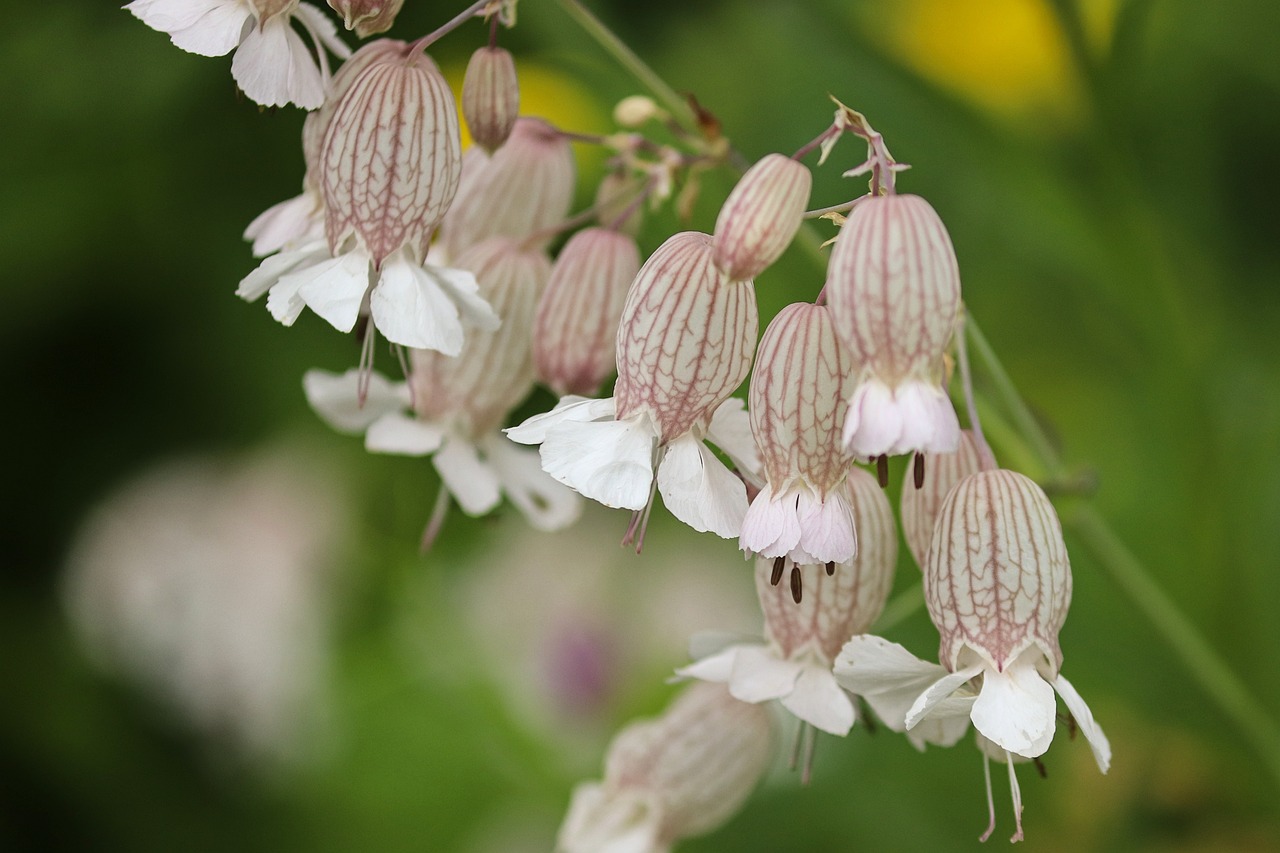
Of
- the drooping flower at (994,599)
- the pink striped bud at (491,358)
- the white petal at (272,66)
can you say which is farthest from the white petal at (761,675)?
the white petal at (272,66)

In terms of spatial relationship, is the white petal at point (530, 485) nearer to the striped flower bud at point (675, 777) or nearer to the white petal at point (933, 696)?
the striped flower bud at point (675, 777)

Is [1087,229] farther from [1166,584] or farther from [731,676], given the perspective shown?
[731,676]

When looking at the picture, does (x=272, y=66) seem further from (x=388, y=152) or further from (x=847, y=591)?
(x=847, y=591)

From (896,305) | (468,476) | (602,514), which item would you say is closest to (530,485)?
(468,476)

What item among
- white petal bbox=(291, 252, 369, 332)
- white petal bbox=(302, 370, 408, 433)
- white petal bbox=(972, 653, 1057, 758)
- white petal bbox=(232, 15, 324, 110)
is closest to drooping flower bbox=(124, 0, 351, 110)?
white petal bbox=(232, 15, 324, 110)

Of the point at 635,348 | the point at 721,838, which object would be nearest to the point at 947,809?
the point at 721,838

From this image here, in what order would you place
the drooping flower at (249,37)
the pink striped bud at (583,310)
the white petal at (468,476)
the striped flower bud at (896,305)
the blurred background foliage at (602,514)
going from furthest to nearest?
1. the blurred background foliage at (602,514)
2. the white petal at (468,476)
3. the pink striped bud at (583,310)
4. the drooping flower at (249,37)
5. the striped flower bud at (896,305)

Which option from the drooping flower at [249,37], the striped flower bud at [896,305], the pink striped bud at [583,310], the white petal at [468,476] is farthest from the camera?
the white petal at [468,476]
